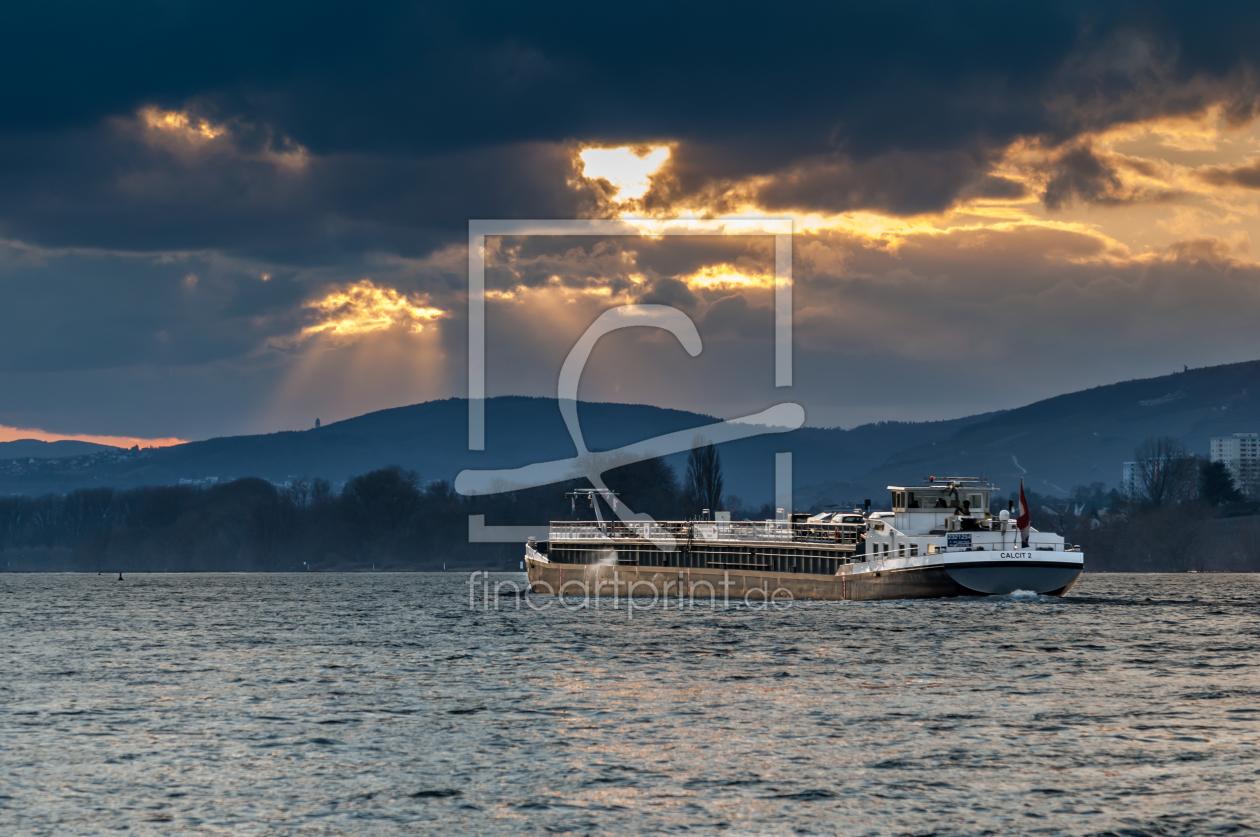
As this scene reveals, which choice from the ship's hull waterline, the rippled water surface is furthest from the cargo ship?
the rippled water surface

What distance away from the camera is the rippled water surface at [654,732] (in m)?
33.5

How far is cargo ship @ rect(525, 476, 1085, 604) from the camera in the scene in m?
101

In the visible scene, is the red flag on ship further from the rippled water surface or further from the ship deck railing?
the ship deck railing

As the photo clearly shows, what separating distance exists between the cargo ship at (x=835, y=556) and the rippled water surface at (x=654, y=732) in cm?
1071

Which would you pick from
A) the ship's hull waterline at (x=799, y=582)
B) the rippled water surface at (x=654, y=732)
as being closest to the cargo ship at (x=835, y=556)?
the ship's hull waterline at (x=799, y=582)

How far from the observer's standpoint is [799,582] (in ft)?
404

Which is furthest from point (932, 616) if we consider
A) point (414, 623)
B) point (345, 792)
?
point (345, 792)

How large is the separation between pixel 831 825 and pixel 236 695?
3527cm

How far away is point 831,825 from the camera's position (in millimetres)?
31766

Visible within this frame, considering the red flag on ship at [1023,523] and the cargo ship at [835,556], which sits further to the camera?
the cargo ship at [835,556]

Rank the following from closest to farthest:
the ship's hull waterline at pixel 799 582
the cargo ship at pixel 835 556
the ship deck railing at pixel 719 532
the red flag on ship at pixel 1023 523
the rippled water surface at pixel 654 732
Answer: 1. the rippled water surface at pixel 654 732
2. the red flag on ship at pixel 1023 523
3. the ship's hull waterline at pixel 799 582
4. the cargo ship at pixel 835 556
5. the ship deck railing at pixel 719 532

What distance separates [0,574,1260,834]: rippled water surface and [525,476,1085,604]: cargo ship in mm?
10714

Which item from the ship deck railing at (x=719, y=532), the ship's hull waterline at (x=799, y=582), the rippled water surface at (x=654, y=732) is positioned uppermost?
the ship deck railing at (x=719, y=532)

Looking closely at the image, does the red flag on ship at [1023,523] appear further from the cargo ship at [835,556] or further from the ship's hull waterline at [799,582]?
the ship's hull waterline at [799,582]
